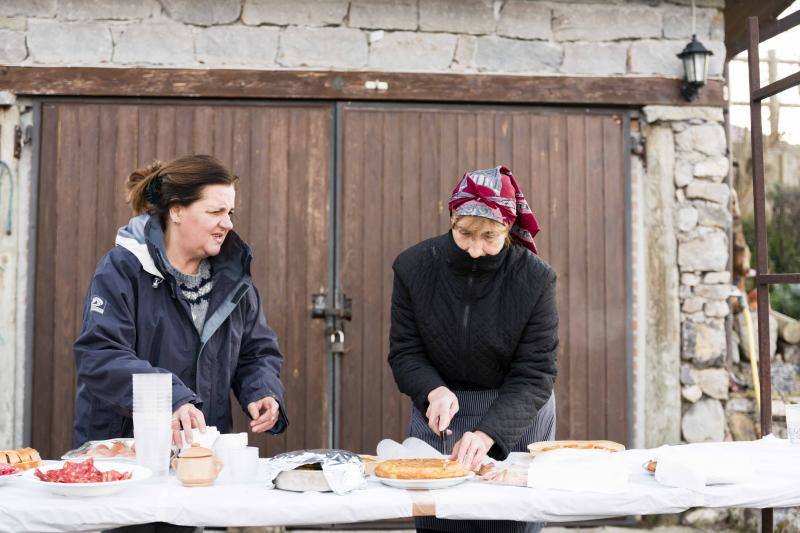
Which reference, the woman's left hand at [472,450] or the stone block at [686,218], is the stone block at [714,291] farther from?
the woman's left hand at [472,450]

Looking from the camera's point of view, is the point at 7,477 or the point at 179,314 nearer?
the point at 7,477

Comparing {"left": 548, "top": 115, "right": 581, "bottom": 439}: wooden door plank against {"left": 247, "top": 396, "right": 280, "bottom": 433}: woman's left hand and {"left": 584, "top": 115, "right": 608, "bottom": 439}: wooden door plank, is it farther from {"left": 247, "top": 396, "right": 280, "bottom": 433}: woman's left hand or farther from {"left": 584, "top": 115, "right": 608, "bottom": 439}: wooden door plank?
{"left": 247, "top": 396, "right": 280, "bottom": 433}: woman's left hand

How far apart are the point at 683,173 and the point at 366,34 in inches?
72.9

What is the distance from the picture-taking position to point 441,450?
2539mm

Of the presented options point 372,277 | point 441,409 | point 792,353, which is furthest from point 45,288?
point 792,353

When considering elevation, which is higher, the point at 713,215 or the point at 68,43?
the point at 68,43

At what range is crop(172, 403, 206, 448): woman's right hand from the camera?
2.07 m

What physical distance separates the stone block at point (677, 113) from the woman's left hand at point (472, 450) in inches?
112

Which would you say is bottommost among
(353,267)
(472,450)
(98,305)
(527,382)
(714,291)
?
(472,450)

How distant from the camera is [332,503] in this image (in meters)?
1.79

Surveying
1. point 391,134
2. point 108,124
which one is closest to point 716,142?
point 391,134

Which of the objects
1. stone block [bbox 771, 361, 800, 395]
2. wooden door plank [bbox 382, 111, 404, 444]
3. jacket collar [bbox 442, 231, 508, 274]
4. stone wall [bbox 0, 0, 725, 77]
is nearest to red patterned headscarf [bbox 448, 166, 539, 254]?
jacket collar [bbox 442, 231, 508, 274]

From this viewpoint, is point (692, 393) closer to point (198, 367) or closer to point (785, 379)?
point (785, 379)

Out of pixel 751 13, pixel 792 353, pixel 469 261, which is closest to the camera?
pixel 469 261
